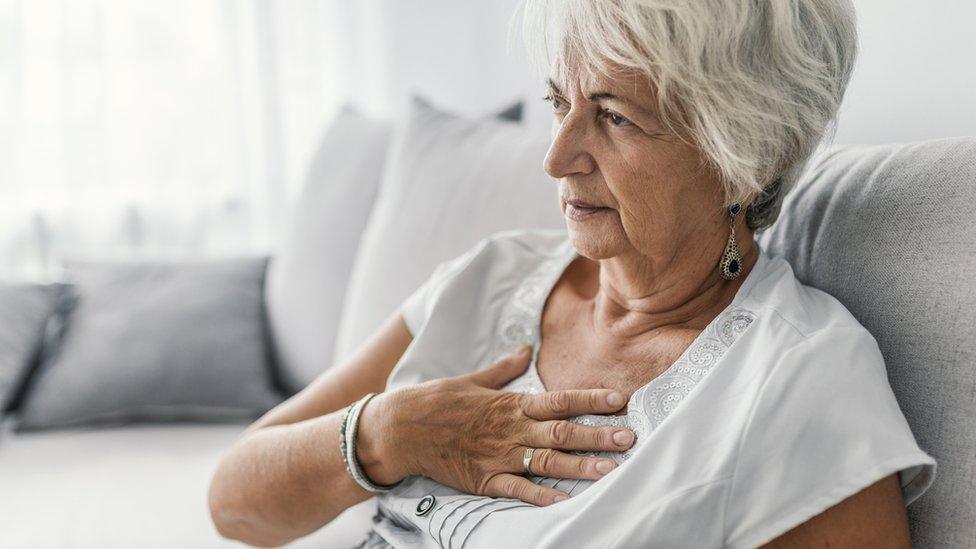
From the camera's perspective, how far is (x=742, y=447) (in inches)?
32.4

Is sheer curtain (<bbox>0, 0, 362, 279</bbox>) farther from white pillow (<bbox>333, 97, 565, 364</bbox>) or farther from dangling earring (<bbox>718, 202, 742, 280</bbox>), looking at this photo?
dangling earring (<bbox>718, 202, 742, 280</bbox>)

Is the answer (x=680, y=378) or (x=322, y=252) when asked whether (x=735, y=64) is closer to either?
(x=680, y=378)

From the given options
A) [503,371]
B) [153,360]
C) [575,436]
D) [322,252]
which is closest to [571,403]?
[575,436]

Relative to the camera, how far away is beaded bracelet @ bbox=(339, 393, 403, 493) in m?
1.12

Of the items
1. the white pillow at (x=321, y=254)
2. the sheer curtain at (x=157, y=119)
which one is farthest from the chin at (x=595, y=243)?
the sheer curtain at (x=157, y=119)

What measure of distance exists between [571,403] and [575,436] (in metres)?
0.05

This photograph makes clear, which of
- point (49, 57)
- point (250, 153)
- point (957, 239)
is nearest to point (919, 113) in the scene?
point (957, 239)

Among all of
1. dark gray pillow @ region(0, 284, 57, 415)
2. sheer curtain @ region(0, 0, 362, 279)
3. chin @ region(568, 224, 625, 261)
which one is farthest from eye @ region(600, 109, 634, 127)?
sheer curtain @ region(0, 0, 362, 279)

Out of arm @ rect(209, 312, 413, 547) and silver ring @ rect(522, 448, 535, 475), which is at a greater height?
silver ring @ rect(522, 448, 535, 475)

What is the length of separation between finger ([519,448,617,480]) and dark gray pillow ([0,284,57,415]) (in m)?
1.47

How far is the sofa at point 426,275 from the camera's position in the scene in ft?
2.88

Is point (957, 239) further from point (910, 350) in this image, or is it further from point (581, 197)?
point (581, 197)

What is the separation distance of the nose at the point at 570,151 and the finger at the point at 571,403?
253 millimetres

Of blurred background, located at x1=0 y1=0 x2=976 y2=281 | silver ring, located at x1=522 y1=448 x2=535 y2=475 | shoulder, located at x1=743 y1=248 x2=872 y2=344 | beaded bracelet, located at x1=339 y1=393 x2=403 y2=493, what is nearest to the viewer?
shoulder, located at x1=743 y1=248 x2=872 y2=344
